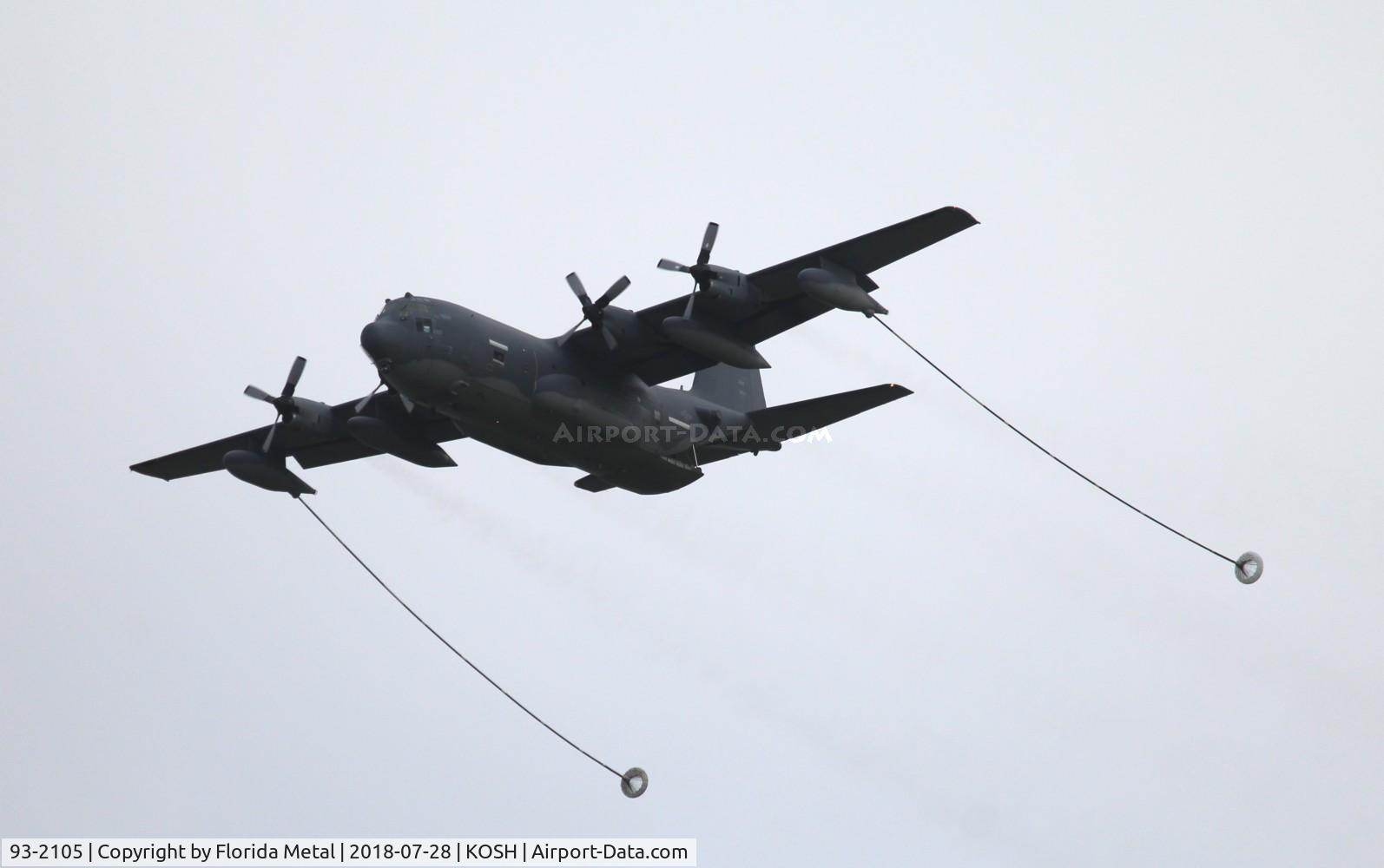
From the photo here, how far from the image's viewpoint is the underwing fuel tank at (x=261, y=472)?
122 ft

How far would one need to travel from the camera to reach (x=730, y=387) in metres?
37.8

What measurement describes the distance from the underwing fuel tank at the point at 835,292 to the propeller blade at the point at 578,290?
480cm

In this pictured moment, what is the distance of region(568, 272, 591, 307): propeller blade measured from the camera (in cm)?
3319

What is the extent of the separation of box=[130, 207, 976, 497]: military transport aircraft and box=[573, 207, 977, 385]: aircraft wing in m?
0.03

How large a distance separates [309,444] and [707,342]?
11.5 meters

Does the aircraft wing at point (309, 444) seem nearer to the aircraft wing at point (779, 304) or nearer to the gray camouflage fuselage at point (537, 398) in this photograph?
the gray camouflage fuselage at point (537, 398)

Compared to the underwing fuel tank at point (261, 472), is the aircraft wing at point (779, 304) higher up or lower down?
higher up

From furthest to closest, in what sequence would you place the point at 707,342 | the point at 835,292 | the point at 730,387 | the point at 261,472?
the point at 730,387, the point at 261,472, the point at 707,342, the point at 835,292

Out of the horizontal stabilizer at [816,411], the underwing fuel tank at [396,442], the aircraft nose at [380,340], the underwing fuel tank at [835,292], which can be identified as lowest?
the underwing fuel tank at [396,442]

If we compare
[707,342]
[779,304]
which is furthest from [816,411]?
[707,342]

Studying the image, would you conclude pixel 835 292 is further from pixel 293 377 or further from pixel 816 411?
pixel 293 377

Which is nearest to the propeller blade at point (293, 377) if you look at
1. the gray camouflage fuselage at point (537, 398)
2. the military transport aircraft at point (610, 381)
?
the military transport aircraft at point (610, 381)

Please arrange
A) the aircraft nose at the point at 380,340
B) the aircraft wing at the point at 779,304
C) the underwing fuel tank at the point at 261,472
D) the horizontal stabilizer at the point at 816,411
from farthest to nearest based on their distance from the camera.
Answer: the underwing fuel tank at the point at 261,472
the horizontal stabilizer at the point at 816,411
the aircraft nose at the point at 380,340
the aircraft wing at the point at 779,304

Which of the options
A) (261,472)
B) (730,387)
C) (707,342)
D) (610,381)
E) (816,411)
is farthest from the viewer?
(730,387)
